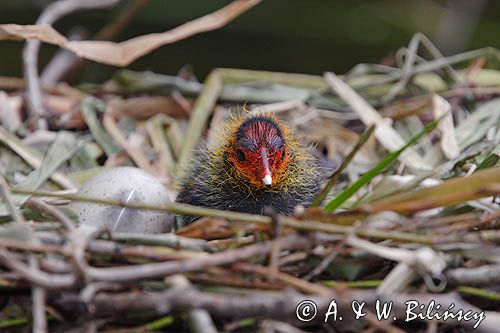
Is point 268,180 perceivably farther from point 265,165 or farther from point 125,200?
point 125,200

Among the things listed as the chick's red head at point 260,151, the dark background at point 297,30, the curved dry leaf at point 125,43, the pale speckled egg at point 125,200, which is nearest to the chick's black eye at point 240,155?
the chick's red head at point 260,151

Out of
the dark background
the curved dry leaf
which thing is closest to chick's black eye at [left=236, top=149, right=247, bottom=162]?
the curved dry leaf

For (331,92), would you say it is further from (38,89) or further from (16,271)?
(16,271)

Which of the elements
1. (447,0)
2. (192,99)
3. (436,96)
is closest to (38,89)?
(192,99)

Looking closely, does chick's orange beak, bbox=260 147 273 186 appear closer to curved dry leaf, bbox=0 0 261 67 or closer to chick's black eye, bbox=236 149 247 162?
chick's black eye, bbox=236 149 247 162

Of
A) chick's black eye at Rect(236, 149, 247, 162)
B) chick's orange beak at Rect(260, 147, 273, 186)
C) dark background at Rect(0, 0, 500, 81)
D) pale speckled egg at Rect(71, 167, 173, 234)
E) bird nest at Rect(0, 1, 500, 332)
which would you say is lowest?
bird nest at Rect(0, 1, 500, 332)

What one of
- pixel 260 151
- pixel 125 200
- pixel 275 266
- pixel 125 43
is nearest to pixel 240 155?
pixel 260 151
